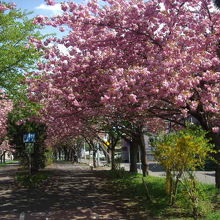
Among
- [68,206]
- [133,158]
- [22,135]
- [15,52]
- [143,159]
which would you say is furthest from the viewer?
[22,135]

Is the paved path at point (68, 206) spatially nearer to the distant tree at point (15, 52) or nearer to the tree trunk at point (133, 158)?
the distant tree at point (15, 52)

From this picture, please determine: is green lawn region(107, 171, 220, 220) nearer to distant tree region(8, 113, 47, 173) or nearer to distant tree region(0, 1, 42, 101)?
distant tree region(0, 1, 42, 101)

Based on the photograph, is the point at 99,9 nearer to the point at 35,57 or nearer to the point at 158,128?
the point at 35,57

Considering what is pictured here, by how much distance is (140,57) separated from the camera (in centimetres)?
1233

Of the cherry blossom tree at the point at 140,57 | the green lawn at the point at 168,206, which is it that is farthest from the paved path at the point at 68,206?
the cherry blossom tree at the point at 140,57

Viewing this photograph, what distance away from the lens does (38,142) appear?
1168 inches

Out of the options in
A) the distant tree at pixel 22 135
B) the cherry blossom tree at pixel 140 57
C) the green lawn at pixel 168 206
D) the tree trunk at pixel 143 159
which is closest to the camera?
the green lawn at pixel 168 206

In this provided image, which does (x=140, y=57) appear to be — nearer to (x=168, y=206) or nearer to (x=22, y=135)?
(x=168, y=206)

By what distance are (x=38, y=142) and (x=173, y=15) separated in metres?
21.0

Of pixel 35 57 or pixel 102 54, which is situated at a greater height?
pixel 35 57

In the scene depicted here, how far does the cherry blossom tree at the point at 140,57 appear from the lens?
1024 cm

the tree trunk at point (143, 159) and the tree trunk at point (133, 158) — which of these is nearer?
the tree trunk at point (143, 159)

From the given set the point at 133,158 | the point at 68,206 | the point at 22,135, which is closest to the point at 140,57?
the point at 68,206

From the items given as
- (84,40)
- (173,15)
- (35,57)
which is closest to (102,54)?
(84,40)
